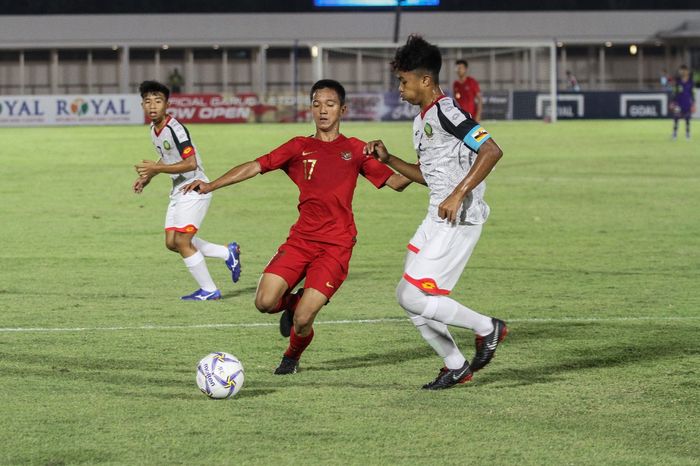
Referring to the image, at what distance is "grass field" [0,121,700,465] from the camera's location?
5645mm

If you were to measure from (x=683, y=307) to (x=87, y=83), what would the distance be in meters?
54.5

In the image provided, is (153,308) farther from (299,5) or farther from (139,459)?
(299,5)

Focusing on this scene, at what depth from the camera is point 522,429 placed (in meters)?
5.88

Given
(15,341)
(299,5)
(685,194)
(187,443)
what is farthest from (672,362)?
(299,5)

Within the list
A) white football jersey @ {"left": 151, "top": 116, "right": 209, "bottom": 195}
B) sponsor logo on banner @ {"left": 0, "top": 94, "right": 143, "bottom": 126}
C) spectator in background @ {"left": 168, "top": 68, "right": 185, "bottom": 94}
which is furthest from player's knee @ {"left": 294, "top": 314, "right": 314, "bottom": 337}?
spectator in background @ {"left": 168, "top": 68, "right": 185, "bottom": 94}

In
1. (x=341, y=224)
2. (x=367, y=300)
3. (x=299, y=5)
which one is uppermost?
(x=299, y=5)

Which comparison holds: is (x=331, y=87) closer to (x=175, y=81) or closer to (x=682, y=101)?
(x=682, y=101)

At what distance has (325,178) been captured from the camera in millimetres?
7418

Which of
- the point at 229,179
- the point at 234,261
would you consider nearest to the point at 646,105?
the point at 234,261

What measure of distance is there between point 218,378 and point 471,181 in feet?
5.23

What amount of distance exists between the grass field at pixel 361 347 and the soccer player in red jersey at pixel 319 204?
460 millimetres

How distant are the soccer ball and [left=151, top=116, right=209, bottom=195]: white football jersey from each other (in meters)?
4.12

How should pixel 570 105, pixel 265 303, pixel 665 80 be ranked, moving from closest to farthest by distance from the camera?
pixel 265 303 → pixel 570 105 → pixel 665 80

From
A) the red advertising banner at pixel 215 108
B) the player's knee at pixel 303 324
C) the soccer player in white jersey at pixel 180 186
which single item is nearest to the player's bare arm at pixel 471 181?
the player's knee at pixel 303 324
